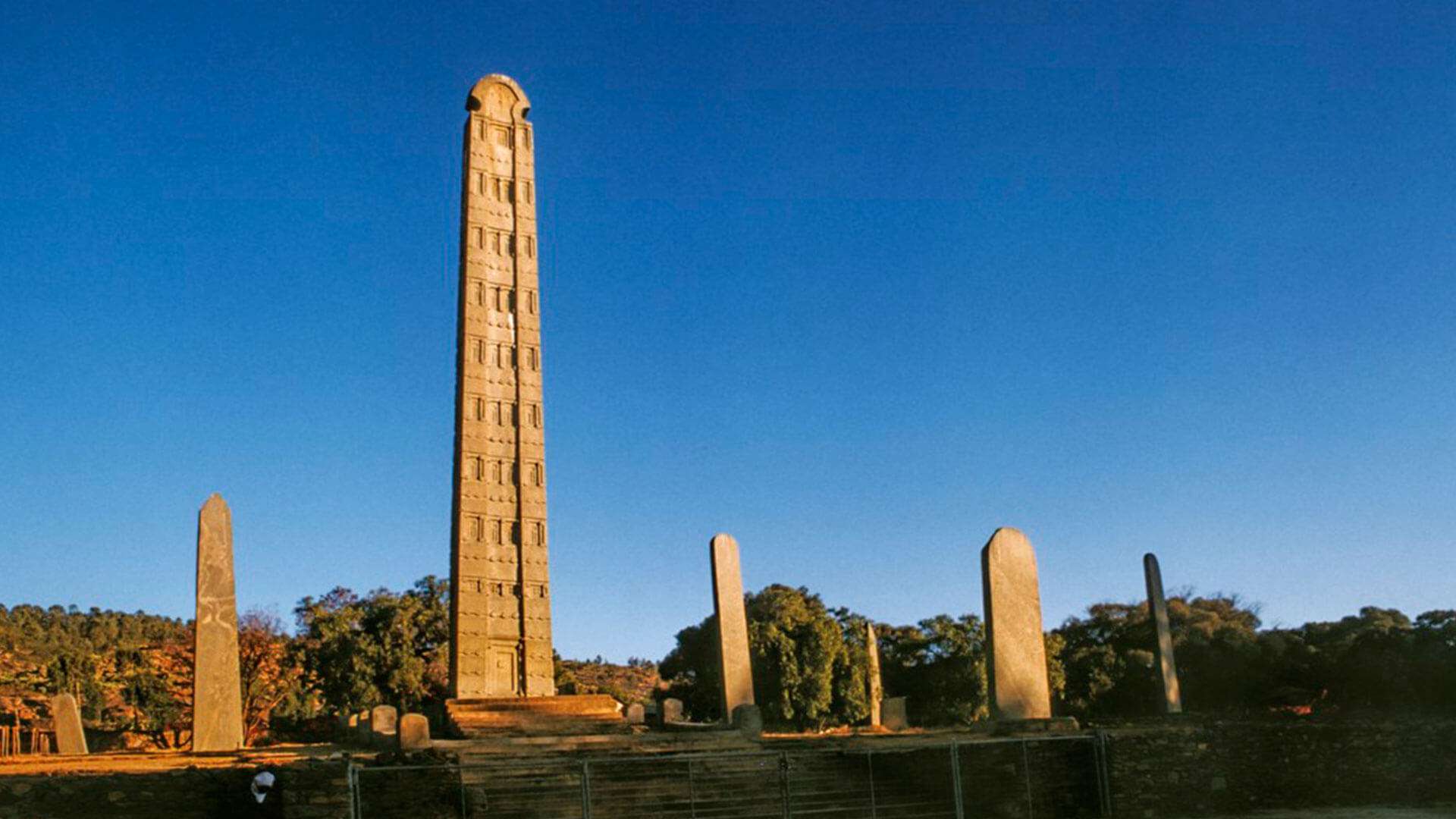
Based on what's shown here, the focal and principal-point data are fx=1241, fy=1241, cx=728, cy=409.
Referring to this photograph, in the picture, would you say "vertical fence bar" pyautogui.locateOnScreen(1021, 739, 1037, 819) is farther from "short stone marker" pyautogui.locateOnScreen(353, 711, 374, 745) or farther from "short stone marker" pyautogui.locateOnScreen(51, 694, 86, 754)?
"short stone marker" pyautogui.locateOnScreen(51, 694, 86, 754)

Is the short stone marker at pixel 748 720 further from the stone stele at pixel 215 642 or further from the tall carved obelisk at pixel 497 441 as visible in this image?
the stone stele at pixel 215 642

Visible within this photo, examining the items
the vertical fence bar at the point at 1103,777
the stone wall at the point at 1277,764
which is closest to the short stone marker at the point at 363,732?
the vertical fence bar at the point at 1103,777

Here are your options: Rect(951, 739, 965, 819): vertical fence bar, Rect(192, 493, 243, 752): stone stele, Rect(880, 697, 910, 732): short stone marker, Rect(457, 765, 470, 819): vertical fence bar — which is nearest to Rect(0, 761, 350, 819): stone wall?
Rect(457, 765, 470, 819): vertical fence bar

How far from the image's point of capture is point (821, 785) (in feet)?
56.4

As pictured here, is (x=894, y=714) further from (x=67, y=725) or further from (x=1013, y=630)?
(x=67, y=725)

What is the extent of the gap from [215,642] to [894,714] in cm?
1296

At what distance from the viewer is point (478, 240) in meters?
26.0

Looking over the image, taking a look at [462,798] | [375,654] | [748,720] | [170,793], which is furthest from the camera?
[375,654]

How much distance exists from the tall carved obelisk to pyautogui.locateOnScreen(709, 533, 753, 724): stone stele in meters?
3.79

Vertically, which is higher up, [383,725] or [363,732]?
[383,725]

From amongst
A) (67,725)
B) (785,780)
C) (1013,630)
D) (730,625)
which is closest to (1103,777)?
(1013,630)

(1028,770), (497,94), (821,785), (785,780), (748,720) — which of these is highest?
(497,94)

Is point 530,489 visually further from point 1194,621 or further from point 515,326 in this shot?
point 1194,621

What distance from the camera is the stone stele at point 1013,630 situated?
1836 cm
